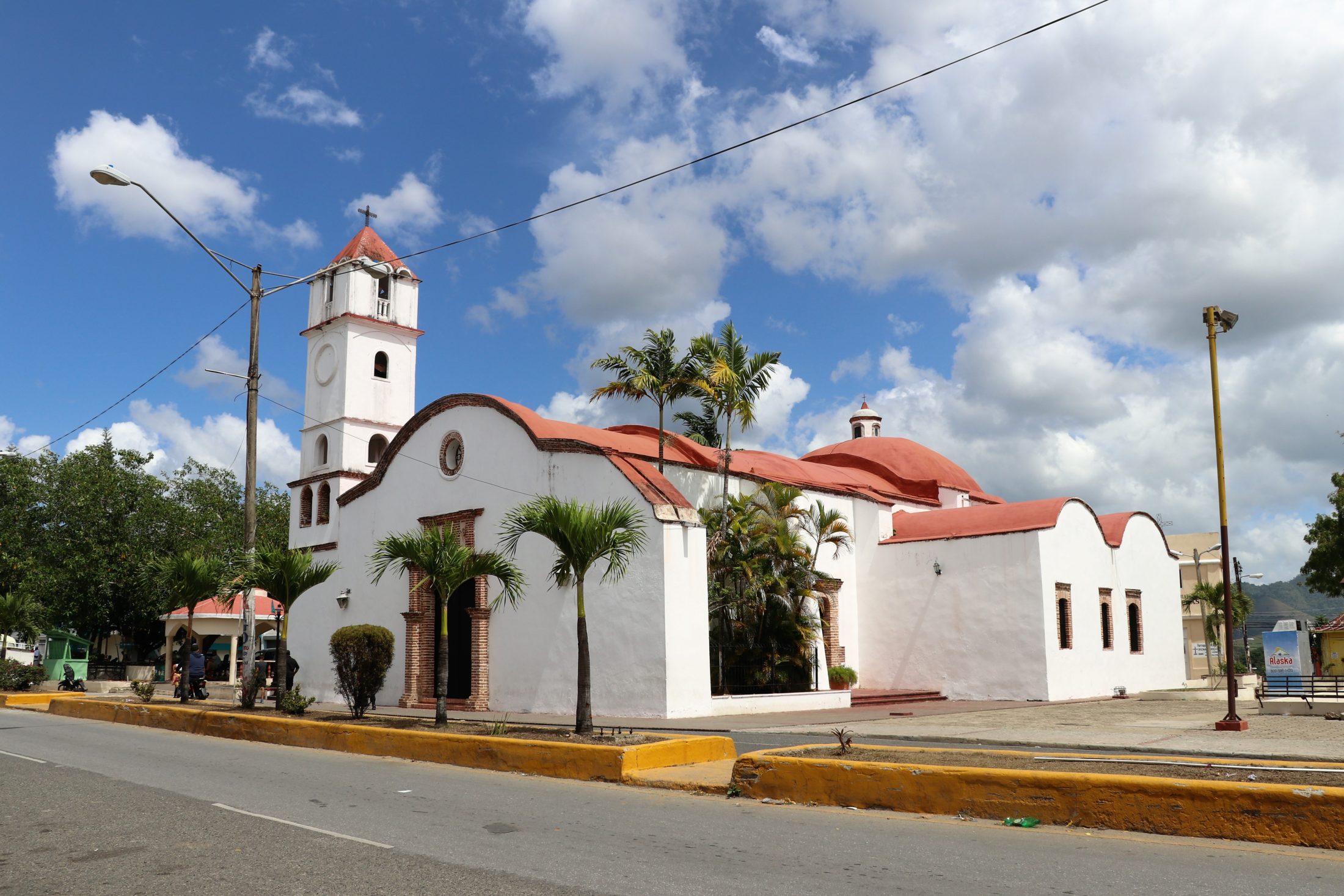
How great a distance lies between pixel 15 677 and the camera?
2766 cm

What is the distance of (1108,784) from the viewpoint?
7.53 meters

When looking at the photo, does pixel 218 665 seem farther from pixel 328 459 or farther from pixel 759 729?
pixel 759 729

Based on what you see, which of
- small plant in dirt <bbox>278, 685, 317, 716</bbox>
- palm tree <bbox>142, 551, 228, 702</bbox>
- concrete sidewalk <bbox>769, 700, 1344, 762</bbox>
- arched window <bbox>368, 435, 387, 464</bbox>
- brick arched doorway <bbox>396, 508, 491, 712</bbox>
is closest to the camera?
concrete sidewalk <bbox>769, 700, 1344, 762</bbox>

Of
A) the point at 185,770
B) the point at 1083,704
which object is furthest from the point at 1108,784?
the point at 1083,704

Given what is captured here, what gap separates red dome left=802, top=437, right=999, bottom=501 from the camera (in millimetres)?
33438

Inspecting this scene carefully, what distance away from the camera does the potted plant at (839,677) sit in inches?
984

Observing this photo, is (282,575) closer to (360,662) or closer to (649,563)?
(360,662)

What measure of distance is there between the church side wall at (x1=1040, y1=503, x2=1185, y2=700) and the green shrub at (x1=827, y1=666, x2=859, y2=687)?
4.71 metres

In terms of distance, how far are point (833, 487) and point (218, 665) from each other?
32539 millimetres

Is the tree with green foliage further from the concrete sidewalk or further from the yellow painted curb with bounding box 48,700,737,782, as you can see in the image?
the yellow painted curb with bounding box 48,700,737,782

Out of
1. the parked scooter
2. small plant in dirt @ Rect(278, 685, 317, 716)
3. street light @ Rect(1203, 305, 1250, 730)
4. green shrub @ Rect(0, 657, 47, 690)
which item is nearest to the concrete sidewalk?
street light @ Rect(1203, 305, 1250, 730)

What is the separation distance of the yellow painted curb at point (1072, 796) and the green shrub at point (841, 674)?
1602cm

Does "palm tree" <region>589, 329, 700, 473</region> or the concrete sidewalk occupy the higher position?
"palm tree" <region>589, 329, 700, 473</region>

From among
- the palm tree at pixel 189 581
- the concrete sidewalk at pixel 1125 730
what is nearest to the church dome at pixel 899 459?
the concrete sidewalk at pixel 1125 730
